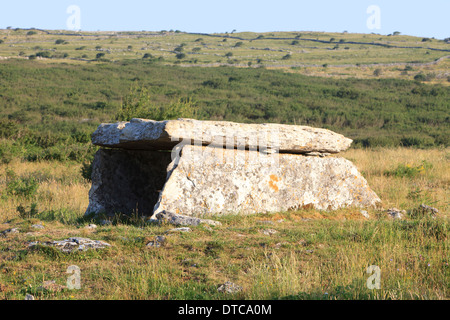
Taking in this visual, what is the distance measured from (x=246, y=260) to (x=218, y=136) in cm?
A: 371

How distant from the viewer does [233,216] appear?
7.90 meters

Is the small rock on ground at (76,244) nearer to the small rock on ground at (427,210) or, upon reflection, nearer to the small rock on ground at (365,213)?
the small rock on ground at (365,213)

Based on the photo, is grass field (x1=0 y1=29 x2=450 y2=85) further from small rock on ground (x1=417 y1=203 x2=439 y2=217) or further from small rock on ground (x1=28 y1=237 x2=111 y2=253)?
small rock on ground (x1=28 y1=237 x2=111 y2=253)

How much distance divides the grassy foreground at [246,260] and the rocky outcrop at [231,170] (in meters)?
0.68

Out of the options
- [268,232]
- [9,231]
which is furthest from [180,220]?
[9,231]

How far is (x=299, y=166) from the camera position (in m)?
9.16

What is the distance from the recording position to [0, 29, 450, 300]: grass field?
4609mm

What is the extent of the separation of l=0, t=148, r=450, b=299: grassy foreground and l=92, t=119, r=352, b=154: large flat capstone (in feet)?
5.00

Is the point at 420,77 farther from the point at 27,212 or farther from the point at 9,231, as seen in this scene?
the point at 9,231

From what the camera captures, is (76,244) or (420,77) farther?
(420,77)

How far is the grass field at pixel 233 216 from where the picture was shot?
4609mm

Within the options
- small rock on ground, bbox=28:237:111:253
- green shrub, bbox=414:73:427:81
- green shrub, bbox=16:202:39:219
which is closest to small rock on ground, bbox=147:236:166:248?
small rock on ground, bbox=28:237:111:253

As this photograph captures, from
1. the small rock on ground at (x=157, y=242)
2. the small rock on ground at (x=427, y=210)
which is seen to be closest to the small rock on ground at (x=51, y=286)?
the small rock on ground at (x=157, y=242)
